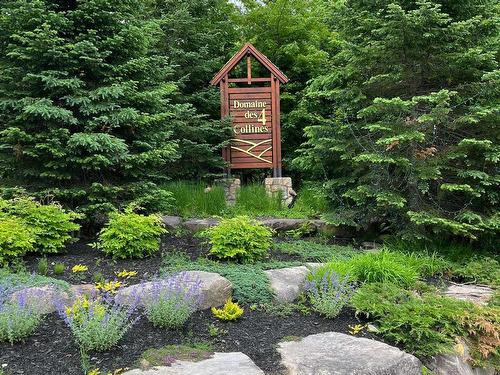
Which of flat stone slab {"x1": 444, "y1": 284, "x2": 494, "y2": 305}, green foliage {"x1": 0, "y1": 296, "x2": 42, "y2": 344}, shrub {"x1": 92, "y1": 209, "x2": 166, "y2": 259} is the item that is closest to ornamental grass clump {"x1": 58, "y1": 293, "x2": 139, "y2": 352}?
green foliage {"x1": 0, "y1": 296, "x2": 42, "y2": 344}

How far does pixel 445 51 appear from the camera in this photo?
5742 millimetres

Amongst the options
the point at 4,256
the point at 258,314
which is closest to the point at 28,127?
the point at 4,256

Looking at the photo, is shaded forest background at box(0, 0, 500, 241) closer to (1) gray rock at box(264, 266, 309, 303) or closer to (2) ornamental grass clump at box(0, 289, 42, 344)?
(1) gray rock at box(264, 266, 309, 303)

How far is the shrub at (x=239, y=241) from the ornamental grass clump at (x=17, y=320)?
1.85 m

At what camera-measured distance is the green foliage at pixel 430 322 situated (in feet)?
10.5

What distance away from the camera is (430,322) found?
325cm

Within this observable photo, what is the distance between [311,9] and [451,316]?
1074cm

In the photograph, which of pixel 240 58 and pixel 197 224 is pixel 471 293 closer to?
pixel 197 224

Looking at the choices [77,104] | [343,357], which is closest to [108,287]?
[343,357]

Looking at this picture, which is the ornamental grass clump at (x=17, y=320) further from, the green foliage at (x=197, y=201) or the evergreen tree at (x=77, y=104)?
the green foliage at (x=197, y=201)

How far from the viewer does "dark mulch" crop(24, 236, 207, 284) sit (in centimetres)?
415

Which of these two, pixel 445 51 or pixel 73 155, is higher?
pixel 445 51

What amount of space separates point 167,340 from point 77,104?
3.44m

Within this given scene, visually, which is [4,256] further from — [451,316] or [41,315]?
[451,316]
